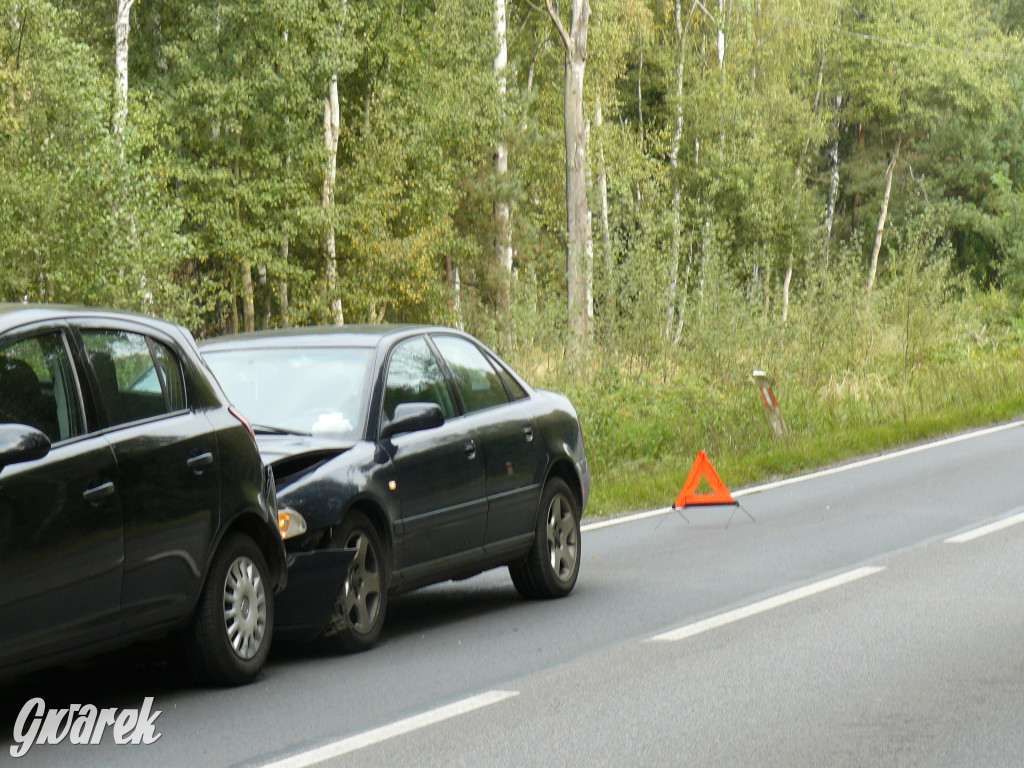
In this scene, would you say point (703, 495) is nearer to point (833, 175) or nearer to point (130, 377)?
point (130, 377)

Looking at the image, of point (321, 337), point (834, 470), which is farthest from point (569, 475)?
point (834, 470)

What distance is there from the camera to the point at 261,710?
678 centimetres

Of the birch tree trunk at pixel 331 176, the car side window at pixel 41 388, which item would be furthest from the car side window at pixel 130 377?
the birch tree trunk at pixel 331 176

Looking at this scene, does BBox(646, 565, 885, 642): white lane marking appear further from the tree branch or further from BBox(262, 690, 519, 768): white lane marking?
the tree branch

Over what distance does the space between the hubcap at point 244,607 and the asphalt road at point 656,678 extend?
0.21 metres

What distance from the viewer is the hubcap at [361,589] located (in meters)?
8.02

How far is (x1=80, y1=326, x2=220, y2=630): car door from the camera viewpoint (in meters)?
6.54

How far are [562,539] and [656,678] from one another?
2922 mm

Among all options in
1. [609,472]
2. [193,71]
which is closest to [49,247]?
[193,71]

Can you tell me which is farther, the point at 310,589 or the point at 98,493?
the point at 310,589

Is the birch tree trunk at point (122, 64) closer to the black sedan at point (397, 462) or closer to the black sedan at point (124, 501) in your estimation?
the black sedan at point (397, 462)

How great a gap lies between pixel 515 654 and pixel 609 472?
1013 centimetres

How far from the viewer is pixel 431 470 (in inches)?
343

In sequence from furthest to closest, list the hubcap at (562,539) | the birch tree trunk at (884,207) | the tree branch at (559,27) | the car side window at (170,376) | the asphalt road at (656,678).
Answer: the birch tree trunk at (884,207)
the tree branch at (559,27)
the hubcap at (562,539)
the car side window at (170,376)
the asphalt road at (656,678)
